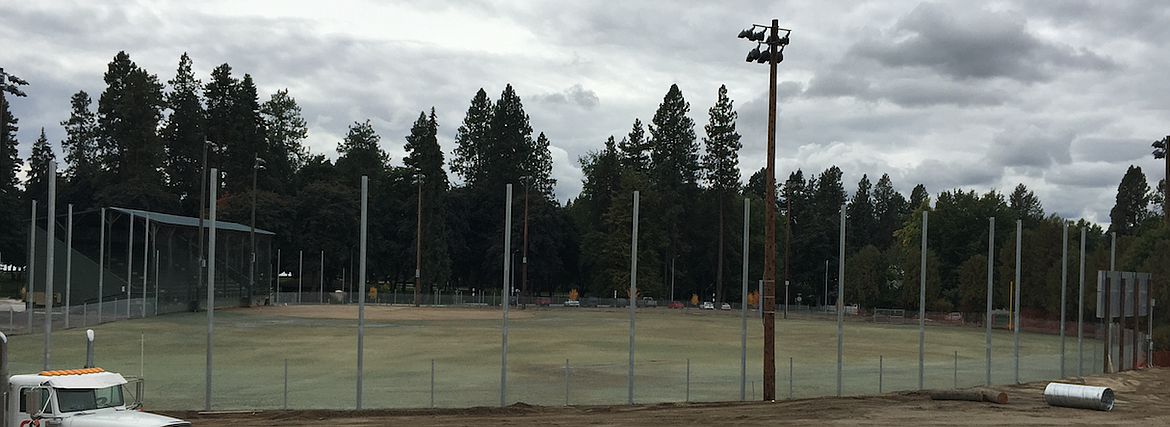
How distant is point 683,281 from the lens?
127 m

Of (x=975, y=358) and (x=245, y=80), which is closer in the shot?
(x=975, y=358)

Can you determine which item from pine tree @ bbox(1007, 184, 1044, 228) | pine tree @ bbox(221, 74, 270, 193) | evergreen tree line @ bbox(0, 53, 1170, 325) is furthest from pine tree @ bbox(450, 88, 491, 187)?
pine tree @ bbox(1007, 184, 1044, 228)

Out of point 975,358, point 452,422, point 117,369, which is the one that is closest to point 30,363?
point 117,369

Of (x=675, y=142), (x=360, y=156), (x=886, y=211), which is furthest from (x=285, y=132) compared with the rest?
(x=886, y=211)

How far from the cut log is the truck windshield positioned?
761 inches

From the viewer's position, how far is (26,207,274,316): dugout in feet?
205

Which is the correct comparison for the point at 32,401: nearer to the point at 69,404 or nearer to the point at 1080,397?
the point at 69,404

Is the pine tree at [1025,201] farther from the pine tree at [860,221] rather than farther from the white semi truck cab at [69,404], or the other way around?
the white semi truck cab at [69,404]

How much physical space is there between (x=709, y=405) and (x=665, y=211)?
91.0 metres

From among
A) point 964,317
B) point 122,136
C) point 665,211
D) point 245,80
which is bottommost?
point 964,317

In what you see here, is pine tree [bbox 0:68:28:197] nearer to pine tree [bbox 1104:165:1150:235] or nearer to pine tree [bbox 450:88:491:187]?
pine tree [bbox 450:88:491:187]

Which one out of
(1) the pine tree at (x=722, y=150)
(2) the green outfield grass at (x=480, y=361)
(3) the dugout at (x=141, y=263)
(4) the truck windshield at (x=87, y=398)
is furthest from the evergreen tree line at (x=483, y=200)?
(4) the truck windshield at (x=87, y=398)

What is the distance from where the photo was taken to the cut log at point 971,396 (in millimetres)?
24406

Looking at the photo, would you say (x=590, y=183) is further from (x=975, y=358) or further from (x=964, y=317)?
(x=975, y=358)
